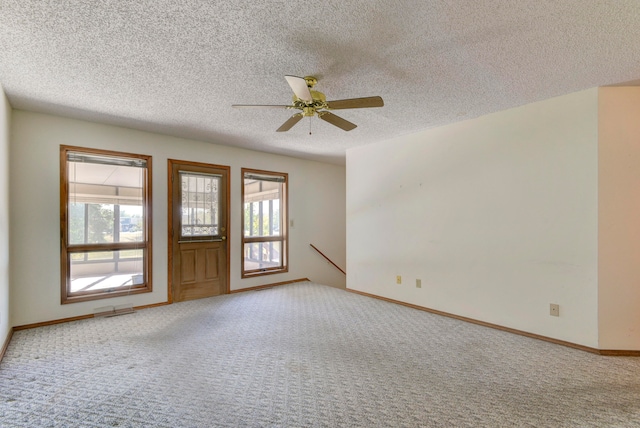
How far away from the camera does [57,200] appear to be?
366 centimetres

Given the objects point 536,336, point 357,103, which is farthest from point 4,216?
point 536,336

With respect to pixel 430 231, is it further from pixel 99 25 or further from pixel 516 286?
pixel 99 25

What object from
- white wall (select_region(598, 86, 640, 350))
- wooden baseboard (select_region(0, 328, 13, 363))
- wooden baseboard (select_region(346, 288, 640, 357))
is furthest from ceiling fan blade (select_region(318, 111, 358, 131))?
wooden baseboard (select_region(0, 328, 13, 363))

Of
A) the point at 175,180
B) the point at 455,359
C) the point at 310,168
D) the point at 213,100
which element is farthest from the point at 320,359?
the point at 310,168

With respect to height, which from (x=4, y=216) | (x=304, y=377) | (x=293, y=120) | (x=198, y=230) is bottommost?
(x=304, y=377)

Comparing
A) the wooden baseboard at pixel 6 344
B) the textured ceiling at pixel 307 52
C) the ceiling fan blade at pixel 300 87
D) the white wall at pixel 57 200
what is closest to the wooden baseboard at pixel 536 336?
the textured ceiling at pixel 307 52

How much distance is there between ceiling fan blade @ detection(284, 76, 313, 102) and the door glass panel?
3001 mm

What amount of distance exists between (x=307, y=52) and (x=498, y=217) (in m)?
2.75

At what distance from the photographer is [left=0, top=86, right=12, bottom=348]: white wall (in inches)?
112

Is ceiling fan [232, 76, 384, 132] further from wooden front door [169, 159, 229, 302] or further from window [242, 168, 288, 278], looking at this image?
window [242, 168, 288, 278]

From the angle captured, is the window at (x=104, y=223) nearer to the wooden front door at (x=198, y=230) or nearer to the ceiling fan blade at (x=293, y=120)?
the wooden front door at (x=198, y=230)

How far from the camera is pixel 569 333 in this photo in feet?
9.71

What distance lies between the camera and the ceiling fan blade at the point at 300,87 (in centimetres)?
207

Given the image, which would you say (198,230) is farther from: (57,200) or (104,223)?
(57,200)
